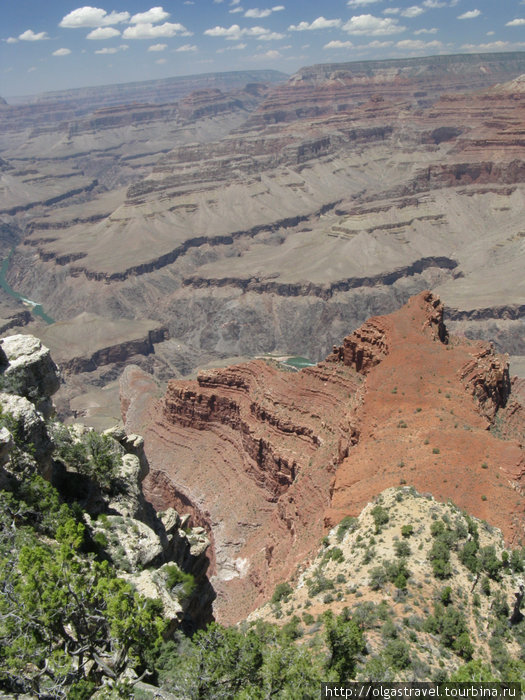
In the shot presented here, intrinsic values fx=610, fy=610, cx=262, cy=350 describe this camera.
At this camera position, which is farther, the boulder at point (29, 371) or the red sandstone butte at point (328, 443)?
the red sandstone butte at point (328, 443)

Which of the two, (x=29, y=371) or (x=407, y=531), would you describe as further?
(x=29, y=371)

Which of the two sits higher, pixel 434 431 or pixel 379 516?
pixel 379 516

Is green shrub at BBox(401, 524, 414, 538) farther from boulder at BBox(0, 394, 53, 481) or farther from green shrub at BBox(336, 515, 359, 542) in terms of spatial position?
boulder at BBox(0, 394, 53, 481)

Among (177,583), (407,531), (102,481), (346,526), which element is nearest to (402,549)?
(407,531)

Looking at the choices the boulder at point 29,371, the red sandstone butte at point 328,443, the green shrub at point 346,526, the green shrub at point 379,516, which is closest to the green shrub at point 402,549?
the green shrub at point 379,516

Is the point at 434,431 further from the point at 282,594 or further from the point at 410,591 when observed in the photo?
the point at 410,591

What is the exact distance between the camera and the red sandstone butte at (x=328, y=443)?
1387 inches

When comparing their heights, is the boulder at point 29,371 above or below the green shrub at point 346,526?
above

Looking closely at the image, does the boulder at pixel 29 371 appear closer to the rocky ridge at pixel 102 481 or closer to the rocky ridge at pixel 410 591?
the rocky ridge at pixel 102 481

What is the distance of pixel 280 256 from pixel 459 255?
5608 cm

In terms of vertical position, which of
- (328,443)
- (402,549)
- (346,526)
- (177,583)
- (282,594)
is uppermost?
(402,549)

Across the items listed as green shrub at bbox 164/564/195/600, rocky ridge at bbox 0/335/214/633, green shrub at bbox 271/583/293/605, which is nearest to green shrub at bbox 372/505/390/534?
green shrub at bbox 271/583/293/605

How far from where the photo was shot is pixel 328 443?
48156 millimetres

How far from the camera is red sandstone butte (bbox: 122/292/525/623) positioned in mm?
35219
